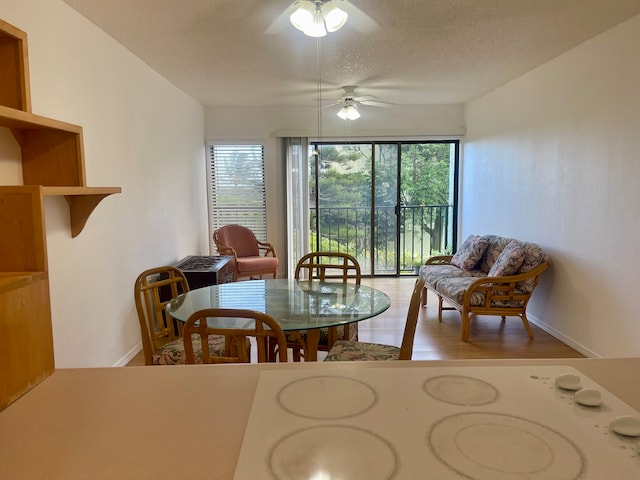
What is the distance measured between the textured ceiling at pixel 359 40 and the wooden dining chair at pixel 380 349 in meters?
1.71

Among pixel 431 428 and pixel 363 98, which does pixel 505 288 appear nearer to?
pixel 363 98

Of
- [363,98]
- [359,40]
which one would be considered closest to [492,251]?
[363,98]

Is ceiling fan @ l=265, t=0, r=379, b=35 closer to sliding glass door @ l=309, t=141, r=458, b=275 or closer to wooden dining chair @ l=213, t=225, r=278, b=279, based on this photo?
wooden dining chair @ l=213, t=225, r=278, b=279

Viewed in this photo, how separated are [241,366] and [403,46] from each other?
2.94m

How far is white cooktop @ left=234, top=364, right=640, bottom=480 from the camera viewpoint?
26.5 inches

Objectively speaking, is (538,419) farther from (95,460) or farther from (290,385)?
(95,460)

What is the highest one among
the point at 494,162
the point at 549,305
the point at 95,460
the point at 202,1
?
the point at 202,1

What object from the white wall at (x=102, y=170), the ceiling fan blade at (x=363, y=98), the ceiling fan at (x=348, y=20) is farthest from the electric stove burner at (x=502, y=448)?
the ceiling fan blade at (x=363, y=98)

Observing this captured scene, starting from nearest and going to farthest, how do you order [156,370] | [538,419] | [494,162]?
[538,419], [156,370], [494,162]

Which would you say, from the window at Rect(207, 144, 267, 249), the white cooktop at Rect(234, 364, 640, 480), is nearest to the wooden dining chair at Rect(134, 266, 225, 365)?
the white cooktop at Rect(234, 364, 640, 480)

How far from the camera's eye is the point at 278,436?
0.77 meters

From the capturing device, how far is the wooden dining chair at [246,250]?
16.9 feet

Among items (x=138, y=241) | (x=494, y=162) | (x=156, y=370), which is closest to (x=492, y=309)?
(x=494, y=162)

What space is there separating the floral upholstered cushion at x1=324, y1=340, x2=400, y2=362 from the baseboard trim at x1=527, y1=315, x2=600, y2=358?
1928 mm
